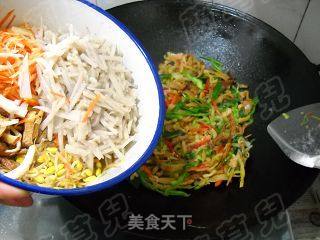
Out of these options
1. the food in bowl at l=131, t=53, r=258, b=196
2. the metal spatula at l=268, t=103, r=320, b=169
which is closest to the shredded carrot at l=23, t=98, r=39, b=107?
the food in bowl at l=131, t=53, r=258, b=196

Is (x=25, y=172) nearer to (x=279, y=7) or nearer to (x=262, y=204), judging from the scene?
(x=262, y=204)

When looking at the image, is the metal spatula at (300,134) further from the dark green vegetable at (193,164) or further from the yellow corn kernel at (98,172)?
the yellow corn kernel at (98,172)

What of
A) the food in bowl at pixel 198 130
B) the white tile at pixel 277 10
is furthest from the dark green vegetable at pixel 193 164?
the white tile at pixel 277 10

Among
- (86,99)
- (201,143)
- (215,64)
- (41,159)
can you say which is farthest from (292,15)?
(41,159)

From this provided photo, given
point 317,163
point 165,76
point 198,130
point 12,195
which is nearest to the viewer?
point 12,195

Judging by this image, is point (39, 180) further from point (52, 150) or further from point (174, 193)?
point (174, 193)

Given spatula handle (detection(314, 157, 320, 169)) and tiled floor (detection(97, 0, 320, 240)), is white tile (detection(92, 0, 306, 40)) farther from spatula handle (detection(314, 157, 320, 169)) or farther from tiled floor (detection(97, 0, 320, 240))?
spatula handle (detection(314, 157, 320, 169))
